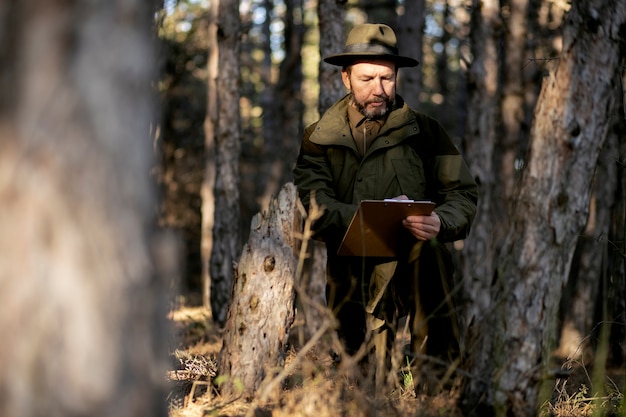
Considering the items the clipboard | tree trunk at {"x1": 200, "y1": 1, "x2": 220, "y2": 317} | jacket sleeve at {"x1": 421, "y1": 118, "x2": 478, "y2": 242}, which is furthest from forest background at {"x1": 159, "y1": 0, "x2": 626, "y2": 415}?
the clipboard

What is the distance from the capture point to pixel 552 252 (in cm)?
387

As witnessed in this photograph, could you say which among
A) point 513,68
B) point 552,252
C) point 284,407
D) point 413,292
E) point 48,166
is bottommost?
point 284,407

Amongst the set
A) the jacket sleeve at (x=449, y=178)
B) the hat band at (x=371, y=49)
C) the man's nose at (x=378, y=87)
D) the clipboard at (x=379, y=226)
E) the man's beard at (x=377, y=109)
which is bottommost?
the clipboard at (x=379, y=226)

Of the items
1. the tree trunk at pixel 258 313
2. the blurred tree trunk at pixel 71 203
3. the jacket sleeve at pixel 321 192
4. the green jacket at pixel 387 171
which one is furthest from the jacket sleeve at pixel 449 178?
the blurred tree trunk at pixel 71 203

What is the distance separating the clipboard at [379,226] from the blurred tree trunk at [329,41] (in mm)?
3790

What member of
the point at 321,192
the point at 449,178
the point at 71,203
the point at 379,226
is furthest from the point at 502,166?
the point at 71,203

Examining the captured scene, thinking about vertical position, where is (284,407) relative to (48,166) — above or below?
below

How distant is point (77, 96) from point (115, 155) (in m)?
0.20

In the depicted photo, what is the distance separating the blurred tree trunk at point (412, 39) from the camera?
1170 centimetres

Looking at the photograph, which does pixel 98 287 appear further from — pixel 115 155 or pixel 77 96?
pixel 77 96

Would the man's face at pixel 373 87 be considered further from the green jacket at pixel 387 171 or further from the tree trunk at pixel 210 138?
the tree trunk at pixel 210 138

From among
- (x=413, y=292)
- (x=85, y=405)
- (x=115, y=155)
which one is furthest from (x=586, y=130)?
(x=85, y=405)

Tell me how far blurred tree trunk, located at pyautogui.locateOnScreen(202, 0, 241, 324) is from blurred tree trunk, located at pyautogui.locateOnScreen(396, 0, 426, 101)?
251 cm

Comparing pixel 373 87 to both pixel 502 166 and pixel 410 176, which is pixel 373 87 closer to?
pixel 410 176
